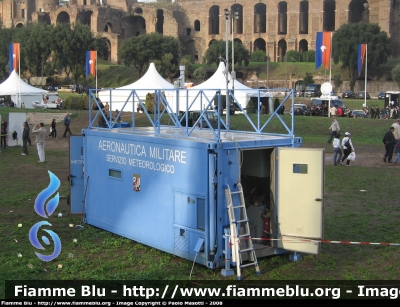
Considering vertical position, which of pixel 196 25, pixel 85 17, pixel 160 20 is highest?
pixel 85 17

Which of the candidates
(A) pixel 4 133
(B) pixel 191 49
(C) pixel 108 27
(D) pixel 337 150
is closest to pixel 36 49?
(C) pixel 108 27

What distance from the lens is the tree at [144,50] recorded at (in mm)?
65562

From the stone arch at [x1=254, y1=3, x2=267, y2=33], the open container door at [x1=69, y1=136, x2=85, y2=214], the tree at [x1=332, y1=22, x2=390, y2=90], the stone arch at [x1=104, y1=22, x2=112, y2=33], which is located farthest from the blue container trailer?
the stone arch at [x1=104, y1=22, x2=112, y2=33]

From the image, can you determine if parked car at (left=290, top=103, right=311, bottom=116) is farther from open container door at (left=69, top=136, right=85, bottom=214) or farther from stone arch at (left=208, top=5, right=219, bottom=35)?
stone arch at (left=208, top=5, right=219, bottom=35)

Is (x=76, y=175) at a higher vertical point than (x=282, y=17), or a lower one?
lower

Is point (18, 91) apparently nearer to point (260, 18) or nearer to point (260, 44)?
point (260, 44)

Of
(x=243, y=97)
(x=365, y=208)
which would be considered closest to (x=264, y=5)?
(x=243, y=97)

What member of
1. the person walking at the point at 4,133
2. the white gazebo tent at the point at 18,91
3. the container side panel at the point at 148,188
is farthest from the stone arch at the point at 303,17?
the container side panel at the point at 148,188

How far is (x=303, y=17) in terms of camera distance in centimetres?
7844

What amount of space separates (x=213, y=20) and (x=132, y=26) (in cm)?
1183

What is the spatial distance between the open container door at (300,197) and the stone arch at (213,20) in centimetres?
7498

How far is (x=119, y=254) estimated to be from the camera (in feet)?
33.9

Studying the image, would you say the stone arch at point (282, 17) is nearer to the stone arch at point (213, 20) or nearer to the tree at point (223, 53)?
the stone arch at point (213, 20)

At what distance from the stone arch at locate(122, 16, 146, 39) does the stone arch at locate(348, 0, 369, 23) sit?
28.5 m
